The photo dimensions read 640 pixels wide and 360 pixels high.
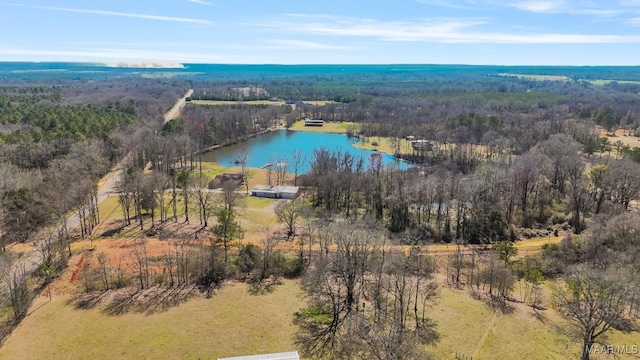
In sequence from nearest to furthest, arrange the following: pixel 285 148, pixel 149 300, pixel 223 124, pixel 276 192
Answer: pixel 149 300 < pixel 276 192 < pixel 285 148 < pixel 223 124

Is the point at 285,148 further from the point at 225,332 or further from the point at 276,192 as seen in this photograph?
the point at 225,332

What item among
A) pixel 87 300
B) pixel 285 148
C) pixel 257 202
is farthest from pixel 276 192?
pixel 285 148

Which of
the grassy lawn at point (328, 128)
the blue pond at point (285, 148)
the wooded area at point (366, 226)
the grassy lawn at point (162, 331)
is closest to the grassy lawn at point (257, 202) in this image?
the wooded area at point (366, 226)

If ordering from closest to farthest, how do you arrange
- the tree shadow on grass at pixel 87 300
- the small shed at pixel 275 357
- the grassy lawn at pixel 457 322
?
the small shed at pixel 275 357
the grassy lawn at pixel 457 322
the tree shadow on grass at pixel 87 300

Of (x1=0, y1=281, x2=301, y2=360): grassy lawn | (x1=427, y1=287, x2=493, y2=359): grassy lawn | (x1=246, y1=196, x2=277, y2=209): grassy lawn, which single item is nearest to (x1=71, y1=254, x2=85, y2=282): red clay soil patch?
(x1=0, y1=281, x2=301, y2=360): grassy lawn

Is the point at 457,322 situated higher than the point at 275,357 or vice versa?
the point at 275,357

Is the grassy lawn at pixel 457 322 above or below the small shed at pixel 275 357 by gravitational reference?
below

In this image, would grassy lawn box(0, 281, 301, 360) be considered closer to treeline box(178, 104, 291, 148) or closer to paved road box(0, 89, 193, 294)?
paved road box(0, 89, 193, 294)

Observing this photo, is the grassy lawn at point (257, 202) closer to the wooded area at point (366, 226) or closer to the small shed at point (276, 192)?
the small shed at point (276, 192)
